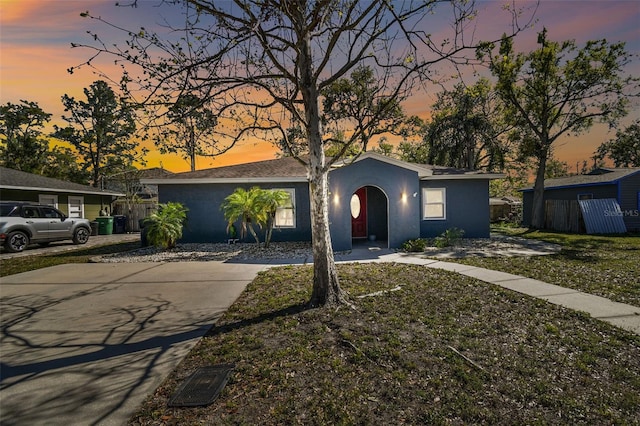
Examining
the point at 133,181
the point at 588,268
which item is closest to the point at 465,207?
the point at 588,268

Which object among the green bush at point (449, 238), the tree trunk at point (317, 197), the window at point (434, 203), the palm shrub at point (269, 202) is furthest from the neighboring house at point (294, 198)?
the tree trunk at point (317, 197)

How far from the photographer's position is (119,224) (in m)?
19.7


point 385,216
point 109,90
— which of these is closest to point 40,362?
point 109,90

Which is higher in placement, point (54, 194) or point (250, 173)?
point (250, 173)

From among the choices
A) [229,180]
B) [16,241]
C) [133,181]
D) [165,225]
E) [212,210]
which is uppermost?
[133,181]

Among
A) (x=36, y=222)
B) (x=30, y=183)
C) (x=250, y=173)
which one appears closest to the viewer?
(x=36, y=222)

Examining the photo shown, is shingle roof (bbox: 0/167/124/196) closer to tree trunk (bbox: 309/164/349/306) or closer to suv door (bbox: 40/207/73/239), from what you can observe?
suv door (bbox: 40/207/73/239)

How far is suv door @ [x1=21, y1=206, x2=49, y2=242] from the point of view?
11695mm

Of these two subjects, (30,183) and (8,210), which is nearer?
(8,210)

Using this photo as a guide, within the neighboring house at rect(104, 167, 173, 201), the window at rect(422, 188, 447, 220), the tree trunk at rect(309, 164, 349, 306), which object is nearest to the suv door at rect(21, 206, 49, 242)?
the neighboring house at rect(104, 167, 173, 201)

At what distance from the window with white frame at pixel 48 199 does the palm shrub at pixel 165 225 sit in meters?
10.8

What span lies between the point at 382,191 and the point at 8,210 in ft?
46.3

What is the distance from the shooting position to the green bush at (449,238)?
11.1 meters

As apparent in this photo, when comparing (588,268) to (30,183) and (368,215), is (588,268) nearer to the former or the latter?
(368,215)
